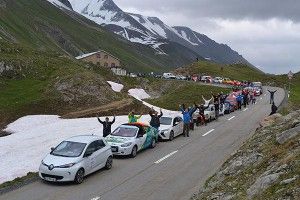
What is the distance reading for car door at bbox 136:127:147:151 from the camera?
2728 cm

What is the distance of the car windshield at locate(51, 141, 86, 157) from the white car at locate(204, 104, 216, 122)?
70.8 ft

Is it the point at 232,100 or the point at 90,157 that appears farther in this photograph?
the point at 232,100

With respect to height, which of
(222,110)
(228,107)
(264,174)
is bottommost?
(222,110)

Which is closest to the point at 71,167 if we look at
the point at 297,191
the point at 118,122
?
the point at 297,191

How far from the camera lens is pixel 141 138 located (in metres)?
27.6

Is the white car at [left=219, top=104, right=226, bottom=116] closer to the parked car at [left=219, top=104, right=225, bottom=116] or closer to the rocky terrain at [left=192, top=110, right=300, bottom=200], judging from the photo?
the parked car at [left=219, top=104, right=225, bottom=116]

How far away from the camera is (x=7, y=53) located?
196 feet

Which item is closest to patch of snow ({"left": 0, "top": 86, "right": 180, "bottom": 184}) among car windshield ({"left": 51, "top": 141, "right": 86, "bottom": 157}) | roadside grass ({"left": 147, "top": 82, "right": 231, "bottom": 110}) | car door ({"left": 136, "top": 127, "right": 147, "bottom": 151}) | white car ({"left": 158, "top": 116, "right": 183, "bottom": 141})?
car windshield ({"left": 51, "top": 141, "right": 86, "bottom": 157})

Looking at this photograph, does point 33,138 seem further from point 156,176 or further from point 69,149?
point 156,176

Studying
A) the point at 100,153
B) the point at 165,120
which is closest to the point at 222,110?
the point at 165,120

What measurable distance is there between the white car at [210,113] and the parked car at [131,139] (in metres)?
13.0

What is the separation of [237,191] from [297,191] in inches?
114

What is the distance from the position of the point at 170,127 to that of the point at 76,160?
12.9 m

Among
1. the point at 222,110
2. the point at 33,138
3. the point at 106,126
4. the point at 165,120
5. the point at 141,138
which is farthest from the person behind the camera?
the point at 222,110
